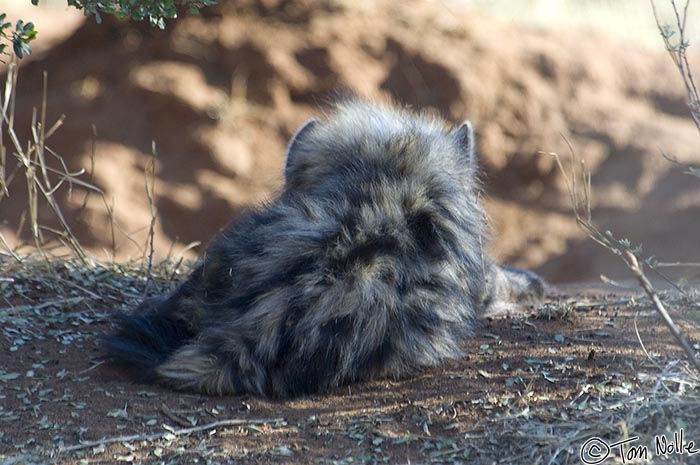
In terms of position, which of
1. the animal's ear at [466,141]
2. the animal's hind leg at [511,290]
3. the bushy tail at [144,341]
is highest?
the animal's ear at [466,141]

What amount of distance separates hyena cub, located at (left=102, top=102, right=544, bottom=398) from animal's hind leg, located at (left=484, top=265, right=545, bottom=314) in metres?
0.82

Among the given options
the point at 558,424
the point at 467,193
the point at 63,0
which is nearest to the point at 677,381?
the point at 558,424

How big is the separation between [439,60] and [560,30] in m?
2.22

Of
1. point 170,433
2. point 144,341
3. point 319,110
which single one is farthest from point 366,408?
point 319,110

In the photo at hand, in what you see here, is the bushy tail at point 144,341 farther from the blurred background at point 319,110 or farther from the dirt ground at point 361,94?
the blurred background at point 319,110

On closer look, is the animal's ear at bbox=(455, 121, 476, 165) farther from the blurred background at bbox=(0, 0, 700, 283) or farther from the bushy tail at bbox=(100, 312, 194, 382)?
the blurred background at bbox=(0, 0, 700, 283)

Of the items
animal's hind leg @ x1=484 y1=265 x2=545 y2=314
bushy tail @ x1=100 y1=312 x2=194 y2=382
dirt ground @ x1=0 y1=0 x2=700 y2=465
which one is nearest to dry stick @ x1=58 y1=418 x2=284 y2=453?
bushy tail @ x1=100 y1=312 x2=194 y2=382

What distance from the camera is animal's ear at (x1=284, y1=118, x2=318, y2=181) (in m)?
4.91

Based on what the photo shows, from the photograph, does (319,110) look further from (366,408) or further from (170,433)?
(170,433)

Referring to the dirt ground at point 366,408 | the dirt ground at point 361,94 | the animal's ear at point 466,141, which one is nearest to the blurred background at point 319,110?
the dirt ground at point 361,94

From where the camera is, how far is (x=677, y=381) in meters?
3.21

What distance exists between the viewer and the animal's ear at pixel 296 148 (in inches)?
193

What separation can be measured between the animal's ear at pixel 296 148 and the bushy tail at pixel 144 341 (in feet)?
4.21

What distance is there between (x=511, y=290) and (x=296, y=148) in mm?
1702
